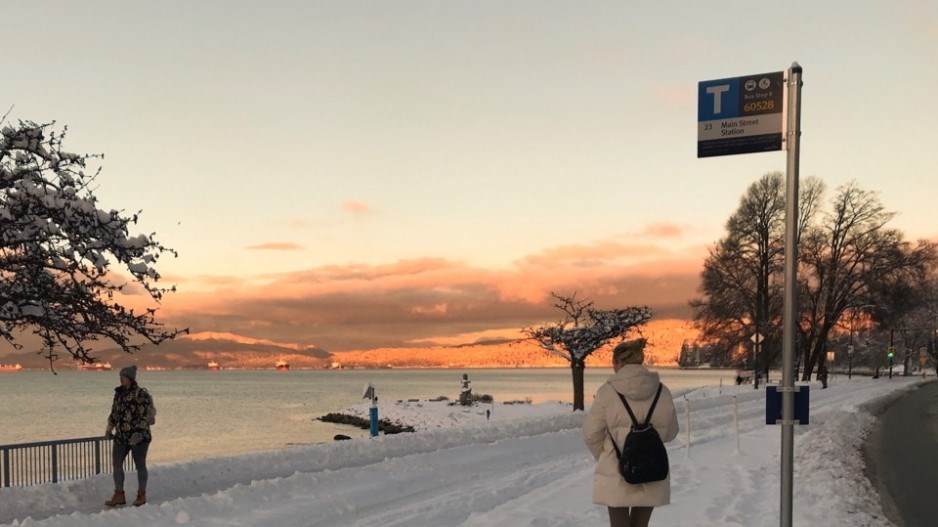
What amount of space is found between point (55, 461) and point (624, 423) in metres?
11.1

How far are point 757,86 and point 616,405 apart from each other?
11.0 feet

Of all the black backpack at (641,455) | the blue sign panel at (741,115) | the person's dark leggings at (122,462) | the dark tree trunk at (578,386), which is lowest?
the dark tree trunk at (578,386)

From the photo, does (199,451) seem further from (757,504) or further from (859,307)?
(859,307)

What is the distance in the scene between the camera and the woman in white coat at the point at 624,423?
5.75 metres

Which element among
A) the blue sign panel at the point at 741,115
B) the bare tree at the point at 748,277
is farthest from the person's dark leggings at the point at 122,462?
the bare tree at the point at 748,277

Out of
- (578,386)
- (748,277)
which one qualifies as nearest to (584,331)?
(578,386)

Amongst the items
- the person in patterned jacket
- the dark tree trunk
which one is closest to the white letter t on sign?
the person in patterned jacket

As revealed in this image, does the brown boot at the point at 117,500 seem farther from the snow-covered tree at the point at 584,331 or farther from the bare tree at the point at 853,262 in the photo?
the bare tree at the point at 853,262

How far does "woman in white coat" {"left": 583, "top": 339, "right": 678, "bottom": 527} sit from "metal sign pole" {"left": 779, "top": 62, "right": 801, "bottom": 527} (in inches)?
67.1

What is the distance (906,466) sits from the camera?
609 inches

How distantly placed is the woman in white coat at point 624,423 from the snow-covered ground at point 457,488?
3.30 meters

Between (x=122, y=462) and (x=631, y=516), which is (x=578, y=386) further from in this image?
(x=631, y=516)

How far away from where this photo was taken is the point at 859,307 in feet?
191

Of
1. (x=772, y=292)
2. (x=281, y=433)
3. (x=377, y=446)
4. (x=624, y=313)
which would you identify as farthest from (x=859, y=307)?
(x=377, y=446)
